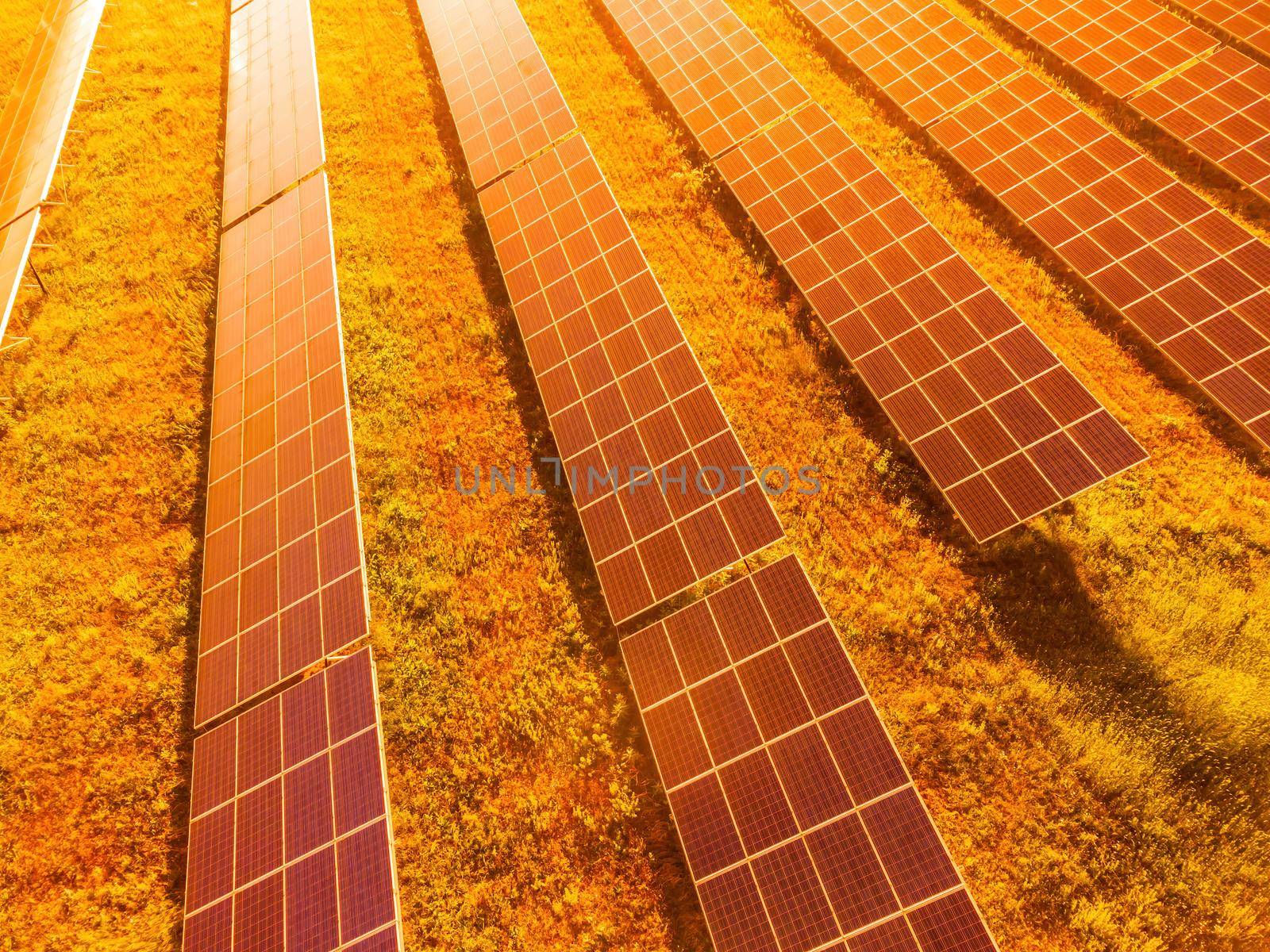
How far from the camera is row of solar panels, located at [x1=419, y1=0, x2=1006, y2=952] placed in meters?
8.27

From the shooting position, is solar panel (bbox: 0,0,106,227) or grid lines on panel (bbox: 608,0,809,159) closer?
grid lines on panel (bbox: 608,0,809,159)

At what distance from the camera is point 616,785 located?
10195 mm

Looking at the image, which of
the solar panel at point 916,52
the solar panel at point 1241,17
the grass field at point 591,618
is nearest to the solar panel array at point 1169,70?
the solar panel at point 1241,17

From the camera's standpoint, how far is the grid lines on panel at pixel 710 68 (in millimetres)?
16688

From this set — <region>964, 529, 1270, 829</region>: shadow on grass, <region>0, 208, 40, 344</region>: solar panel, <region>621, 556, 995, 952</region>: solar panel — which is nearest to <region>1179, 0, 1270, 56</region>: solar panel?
<region>964, 529, 1270, 829</region>: shadow on grass

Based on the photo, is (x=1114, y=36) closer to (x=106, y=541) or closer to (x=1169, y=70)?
(x=1169, y=70)

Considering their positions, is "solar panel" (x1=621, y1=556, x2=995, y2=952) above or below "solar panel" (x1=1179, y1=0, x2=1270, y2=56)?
below

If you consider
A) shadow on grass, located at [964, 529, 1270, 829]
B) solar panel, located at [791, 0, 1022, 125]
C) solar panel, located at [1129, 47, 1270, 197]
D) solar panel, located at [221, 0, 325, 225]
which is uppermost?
solar panel, located at [221, 0, 325, 225]

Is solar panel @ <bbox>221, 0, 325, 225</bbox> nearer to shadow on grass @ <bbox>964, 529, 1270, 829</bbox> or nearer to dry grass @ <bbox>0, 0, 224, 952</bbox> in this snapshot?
dry grass @ <bbox>0, 0, 224, 952</bbox>

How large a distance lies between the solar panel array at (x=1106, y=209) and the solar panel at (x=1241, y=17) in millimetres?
4994

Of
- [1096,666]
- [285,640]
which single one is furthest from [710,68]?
[285,640]

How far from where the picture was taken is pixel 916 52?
57.0ft

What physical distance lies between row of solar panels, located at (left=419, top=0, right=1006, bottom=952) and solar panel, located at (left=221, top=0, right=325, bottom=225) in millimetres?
5031

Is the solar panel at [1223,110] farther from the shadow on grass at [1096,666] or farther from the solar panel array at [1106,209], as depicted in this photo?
the shadow on grass at [1096,666]
